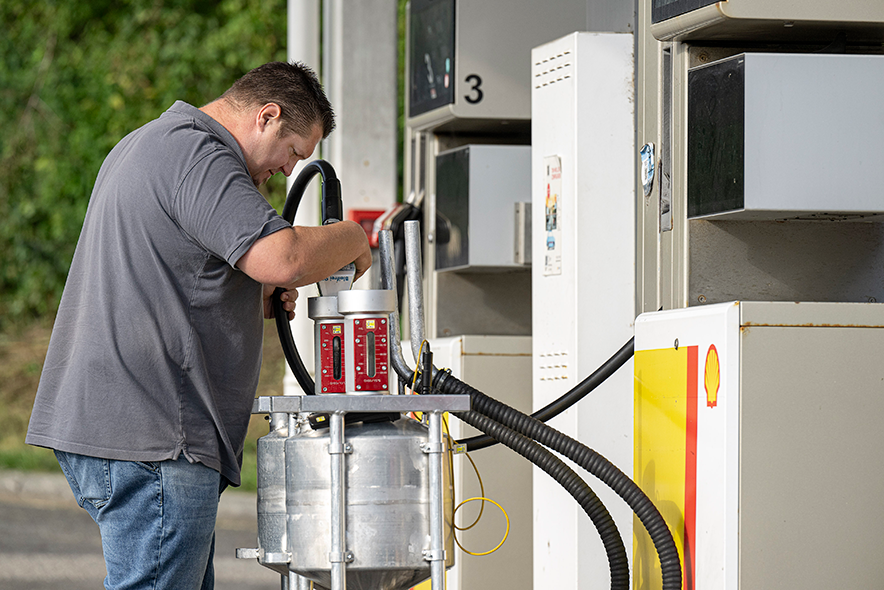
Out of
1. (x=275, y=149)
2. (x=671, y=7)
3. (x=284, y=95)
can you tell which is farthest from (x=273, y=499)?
(x=671, y=7)

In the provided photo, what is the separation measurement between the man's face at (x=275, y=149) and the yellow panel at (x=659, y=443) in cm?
103

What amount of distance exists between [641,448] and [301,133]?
121 centimetres

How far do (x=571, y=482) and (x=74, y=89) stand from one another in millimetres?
12819

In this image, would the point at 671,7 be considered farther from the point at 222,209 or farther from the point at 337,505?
the point at 337,505

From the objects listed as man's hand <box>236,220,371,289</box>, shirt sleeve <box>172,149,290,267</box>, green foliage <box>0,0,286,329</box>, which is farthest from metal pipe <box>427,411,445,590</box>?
green foliage <box>0,0,286,329</box>

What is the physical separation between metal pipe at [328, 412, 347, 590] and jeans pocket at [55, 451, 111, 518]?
58 cm

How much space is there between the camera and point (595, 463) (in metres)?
2.87

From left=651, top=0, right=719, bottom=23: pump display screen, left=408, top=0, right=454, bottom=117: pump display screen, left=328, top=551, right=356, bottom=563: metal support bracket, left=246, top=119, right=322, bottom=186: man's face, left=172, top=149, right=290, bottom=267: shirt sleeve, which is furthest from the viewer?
left=408, top=0, right=454, bottom=117: pump display screen

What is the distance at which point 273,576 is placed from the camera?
733cm

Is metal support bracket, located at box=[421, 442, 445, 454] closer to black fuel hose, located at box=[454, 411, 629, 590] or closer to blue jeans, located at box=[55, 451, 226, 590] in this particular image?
black fuel hose, located at box=[454, 411, 629, 590]

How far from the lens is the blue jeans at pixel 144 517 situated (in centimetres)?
276

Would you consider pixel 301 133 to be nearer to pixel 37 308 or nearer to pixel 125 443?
pixel 125 443

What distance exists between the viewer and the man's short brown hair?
9.89ft

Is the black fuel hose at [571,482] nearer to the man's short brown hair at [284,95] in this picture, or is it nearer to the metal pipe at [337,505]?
the metal pipe at [337,505]
